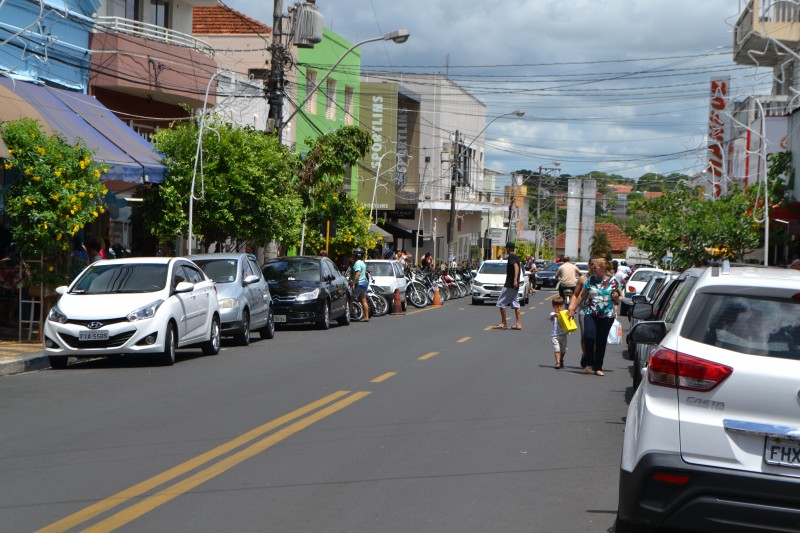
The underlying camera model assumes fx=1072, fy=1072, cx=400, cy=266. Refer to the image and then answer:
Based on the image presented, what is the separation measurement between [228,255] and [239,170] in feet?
16.4

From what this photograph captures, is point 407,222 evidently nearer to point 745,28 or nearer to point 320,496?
point 745,28

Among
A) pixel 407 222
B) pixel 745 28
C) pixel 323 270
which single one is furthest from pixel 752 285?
pixel 407 222

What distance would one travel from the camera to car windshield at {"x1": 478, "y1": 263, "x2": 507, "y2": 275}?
40.8 m

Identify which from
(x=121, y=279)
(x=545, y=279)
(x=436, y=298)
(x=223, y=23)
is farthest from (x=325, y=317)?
(x=545, y=279)

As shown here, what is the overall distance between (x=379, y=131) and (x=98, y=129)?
119 ft

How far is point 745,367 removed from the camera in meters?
5.57

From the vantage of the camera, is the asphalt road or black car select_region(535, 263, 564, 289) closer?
the asphalt road

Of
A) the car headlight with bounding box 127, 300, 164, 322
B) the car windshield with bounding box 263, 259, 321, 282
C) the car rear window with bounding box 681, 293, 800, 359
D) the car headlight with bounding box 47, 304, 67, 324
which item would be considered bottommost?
the car headlight with bounding box 47, 304, 67, 324

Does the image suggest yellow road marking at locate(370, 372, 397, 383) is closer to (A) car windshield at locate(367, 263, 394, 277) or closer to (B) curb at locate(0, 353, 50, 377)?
(B) curb at locate(0, 353, 50, 377)

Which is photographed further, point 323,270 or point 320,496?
point 323,270

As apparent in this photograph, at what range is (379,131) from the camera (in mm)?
59406

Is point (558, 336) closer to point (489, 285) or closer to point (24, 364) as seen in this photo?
point (24, 364)

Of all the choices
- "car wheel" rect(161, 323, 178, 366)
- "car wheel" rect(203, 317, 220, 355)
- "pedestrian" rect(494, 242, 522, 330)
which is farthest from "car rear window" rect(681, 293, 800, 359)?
"pedestrian" rect(494, 242, 522, 330)

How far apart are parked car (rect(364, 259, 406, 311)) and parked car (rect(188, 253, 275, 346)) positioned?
10978 millimetres
